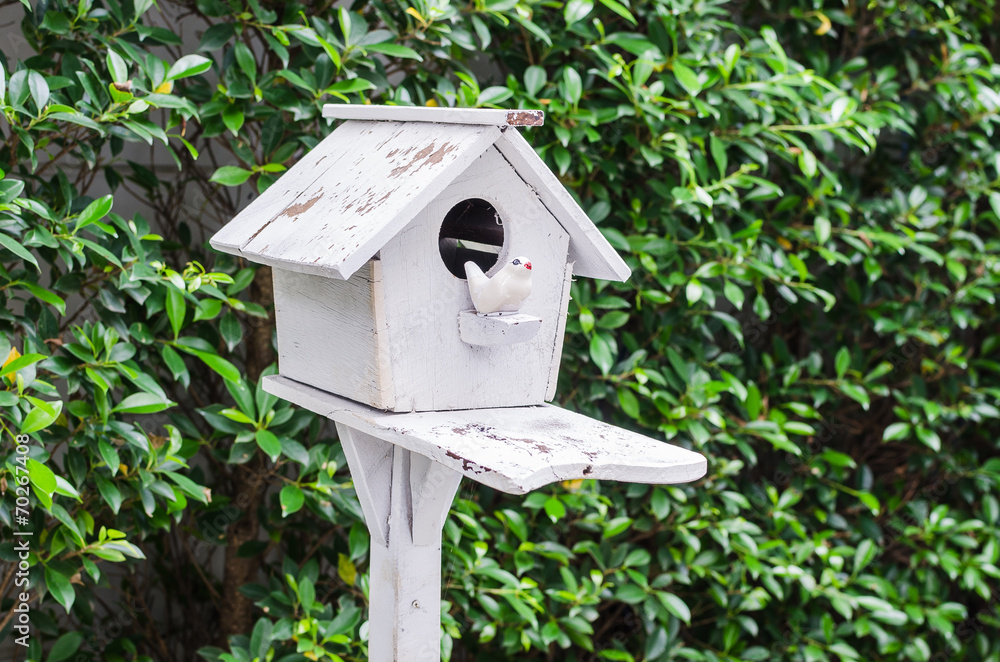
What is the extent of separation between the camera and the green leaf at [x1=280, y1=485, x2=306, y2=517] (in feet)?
4.43

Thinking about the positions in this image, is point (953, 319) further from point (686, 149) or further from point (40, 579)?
point (40, 579)

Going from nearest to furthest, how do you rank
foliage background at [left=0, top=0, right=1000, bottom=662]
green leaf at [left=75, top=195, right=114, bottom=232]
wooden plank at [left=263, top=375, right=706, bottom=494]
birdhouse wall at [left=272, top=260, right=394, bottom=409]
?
wooden plank at [left=263, top=375, right=706, bottom=494] → birdhouse wall at [left=272, top=260, right=394, bottom=409] → green leaf at [left=75, top=195, right=114, bottom=232] → foliage background at [left=0, top=0, right=1000, bottom=662]

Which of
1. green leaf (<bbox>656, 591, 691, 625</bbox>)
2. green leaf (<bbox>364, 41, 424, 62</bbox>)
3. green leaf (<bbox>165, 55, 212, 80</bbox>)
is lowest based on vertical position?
green leaf (<bbox>656, 591, 691, 625</bbox>)

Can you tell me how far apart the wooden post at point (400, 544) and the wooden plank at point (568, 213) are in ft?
1.06

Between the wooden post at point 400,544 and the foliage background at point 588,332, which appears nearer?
the wooden post at point 400,544

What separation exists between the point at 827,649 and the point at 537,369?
1.27m

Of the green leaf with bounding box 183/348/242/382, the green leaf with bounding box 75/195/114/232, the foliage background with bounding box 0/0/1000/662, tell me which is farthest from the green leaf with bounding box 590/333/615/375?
the green leaf with bounding box 75/195/114/232

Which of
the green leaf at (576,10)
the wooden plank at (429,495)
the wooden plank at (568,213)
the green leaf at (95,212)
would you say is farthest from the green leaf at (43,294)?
the green leaf at (576,10)

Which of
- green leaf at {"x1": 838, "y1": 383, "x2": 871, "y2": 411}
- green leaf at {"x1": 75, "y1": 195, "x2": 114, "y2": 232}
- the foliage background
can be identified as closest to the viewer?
green leaf at {"x1": 75, "y1": 195, "x2": 114, "y2": 232}

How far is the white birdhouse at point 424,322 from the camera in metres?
0.95

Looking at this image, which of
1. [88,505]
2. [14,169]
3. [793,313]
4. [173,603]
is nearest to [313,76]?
[14,169]

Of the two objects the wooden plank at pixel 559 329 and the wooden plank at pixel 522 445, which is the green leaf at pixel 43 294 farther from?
the wooden plank at pixel 559 329

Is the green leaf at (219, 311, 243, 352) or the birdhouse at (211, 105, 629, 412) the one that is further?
the green leaf at (219, 311, 243, 352)

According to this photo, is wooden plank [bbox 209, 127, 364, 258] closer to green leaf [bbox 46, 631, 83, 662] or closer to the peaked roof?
the peaked roof
